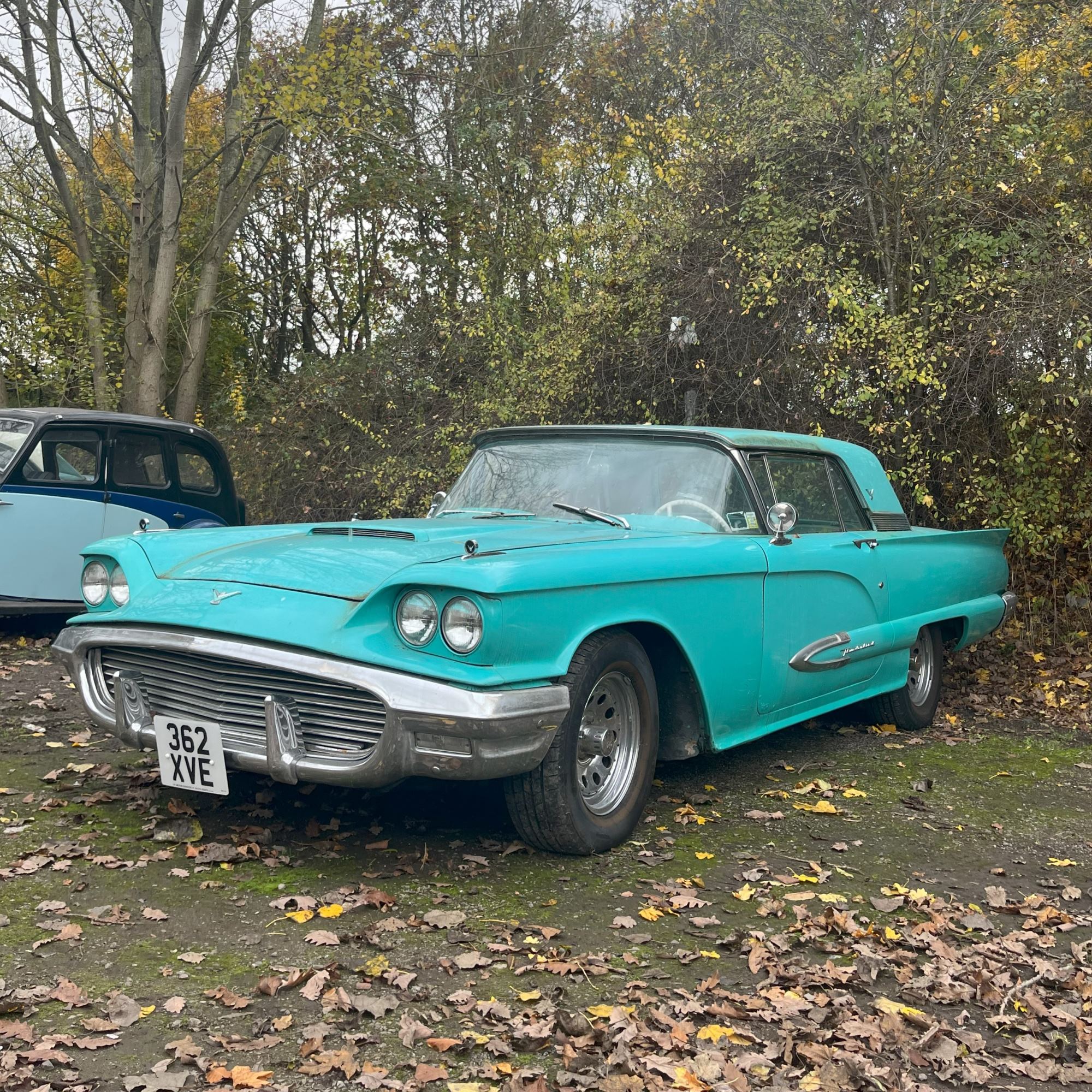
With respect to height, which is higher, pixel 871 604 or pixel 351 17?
pixel 351 17

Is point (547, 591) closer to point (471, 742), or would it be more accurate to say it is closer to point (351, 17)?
point (471, 742)

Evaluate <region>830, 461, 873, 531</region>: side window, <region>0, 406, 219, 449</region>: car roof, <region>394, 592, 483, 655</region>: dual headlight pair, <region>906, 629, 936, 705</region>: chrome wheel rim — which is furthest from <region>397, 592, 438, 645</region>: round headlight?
<region>0, 406, 219, 449</region>: car roof

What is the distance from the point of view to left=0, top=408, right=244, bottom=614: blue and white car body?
8.24 meters

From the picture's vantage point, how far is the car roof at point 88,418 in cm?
851

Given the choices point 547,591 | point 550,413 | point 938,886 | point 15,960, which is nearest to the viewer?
point 15,960

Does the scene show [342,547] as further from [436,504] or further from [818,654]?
[818,654]

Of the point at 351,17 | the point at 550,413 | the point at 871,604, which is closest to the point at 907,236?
the point at 550,413

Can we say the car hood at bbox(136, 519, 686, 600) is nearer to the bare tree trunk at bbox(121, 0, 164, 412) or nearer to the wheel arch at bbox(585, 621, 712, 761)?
the wheel arch at bbox(585, 621, 712, 761)

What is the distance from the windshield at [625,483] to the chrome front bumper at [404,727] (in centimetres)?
154

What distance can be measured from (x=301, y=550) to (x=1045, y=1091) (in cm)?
285

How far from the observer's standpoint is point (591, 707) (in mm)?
4105

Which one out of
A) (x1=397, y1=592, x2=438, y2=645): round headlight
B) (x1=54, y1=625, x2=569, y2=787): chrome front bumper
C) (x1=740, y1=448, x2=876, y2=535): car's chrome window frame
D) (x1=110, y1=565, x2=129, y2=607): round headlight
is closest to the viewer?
(x1=54, y1=625, x2=569, y2=787): chrome front bumper

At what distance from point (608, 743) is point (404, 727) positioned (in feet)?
3.09

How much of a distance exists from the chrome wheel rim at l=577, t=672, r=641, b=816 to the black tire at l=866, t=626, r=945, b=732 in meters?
2.59
